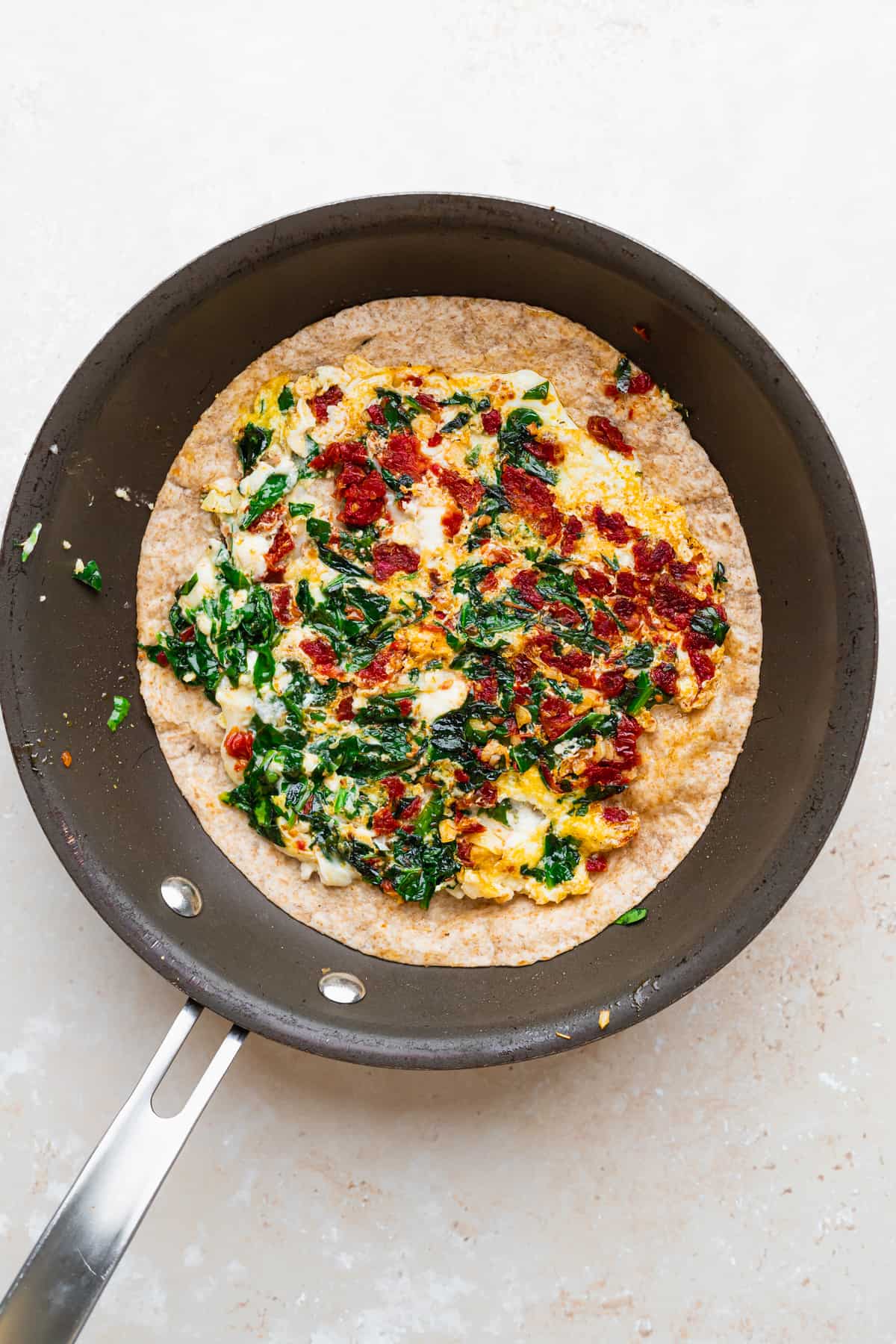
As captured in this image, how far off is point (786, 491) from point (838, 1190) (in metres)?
2.54

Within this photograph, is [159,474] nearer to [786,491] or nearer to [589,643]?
[589,643]

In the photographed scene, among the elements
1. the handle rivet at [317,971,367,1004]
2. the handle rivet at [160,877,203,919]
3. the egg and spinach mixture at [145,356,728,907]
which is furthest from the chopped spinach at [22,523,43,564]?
the handle rivet at [317,971,367,1004]

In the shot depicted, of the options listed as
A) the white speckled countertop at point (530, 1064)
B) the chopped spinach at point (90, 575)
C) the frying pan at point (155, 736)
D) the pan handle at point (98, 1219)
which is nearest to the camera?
the pan handle at point (98, 1219)

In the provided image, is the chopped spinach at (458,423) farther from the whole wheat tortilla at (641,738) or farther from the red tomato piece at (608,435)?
the red tomato piece at (608,435)

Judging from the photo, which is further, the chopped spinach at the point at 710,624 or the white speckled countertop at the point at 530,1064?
the white speckled countertop at the point at 530,1064

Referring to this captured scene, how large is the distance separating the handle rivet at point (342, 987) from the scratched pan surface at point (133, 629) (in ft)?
0.12

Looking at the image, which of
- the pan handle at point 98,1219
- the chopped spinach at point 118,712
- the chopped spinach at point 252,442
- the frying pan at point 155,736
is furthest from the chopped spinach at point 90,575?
the pan handle at point 98,1219

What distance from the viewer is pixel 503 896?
137 inches

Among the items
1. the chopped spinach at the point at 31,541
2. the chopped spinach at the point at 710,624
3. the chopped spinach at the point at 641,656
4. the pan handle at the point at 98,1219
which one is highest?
the chopped spinach at the point at 710,624

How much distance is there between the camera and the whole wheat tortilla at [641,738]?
347 centimetres

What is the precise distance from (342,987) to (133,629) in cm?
143

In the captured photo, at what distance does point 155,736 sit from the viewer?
3.55 metres

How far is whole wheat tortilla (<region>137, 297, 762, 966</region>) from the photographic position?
3.47 m

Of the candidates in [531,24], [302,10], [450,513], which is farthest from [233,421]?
[531,24]
